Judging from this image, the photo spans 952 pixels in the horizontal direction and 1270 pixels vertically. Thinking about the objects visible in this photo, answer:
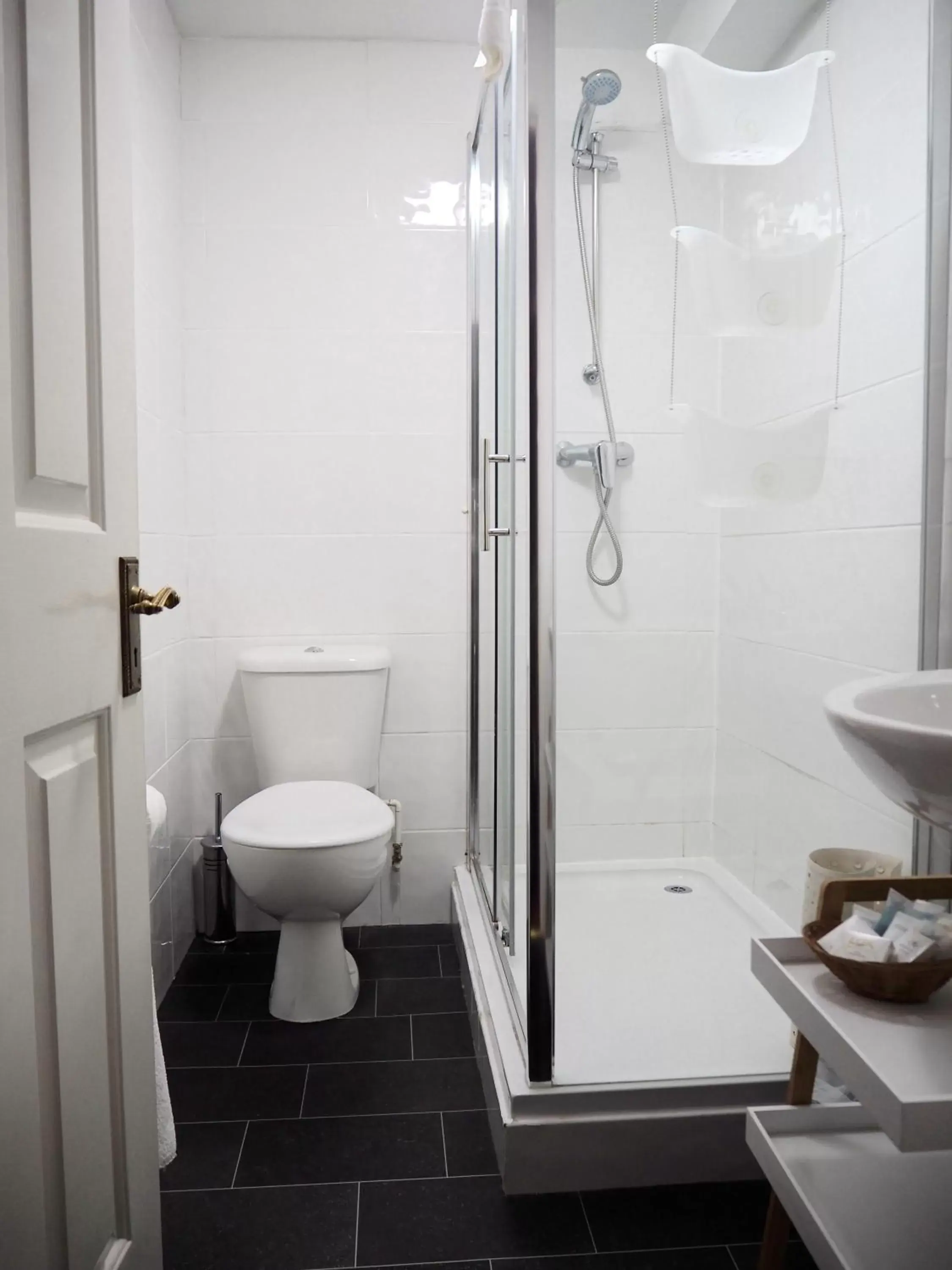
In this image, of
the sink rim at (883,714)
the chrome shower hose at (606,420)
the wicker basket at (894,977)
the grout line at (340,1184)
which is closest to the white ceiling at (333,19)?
the chrome shower hose at (606,420)

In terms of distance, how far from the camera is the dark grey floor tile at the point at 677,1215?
4.38 ft

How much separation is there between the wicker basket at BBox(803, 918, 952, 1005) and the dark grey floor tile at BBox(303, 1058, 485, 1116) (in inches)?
38.5

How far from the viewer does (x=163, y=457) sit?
2174 mm

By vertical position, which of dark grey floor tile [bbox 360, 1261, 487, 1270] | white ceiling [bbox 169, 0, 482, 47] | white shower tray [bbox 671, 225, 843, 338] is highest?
white ceiling [bbox 169, 0, 482, 47]

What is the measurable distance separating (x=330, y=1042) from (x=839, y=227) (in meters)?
1.89

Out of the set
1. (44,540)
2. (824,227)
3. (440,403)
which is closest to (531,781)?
(44,540)

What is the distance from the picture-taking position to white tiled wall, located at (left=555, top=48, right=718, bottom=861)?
1630mm

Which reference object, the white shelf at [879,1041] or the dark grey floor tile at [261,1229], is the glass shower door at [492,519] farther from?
the white shelf at [879,1041]

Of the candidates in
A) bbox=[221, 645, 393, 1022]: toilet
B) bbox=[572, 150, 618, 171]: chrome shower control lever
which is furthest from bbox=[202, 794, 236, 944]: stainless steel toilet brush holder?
bbox=[572, 150, 618, 171]: chrome shower control lever

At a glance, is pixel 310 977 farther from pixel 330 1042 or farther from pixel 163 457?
pixel 163 457

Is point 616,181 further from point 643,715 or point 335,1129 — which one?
point 335,1129

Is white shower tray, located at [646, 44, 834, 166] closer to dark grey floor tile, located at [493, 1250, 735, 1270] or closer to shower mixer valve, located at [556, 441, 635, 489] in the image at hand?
shower mixer valve, located at [556, 441, 635, 489]

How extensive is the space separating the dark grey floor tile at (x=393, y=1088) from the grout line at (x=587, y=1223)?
0.99ft

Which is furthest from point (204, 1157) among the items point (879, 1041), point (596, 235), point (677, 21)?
point (677, 21)
